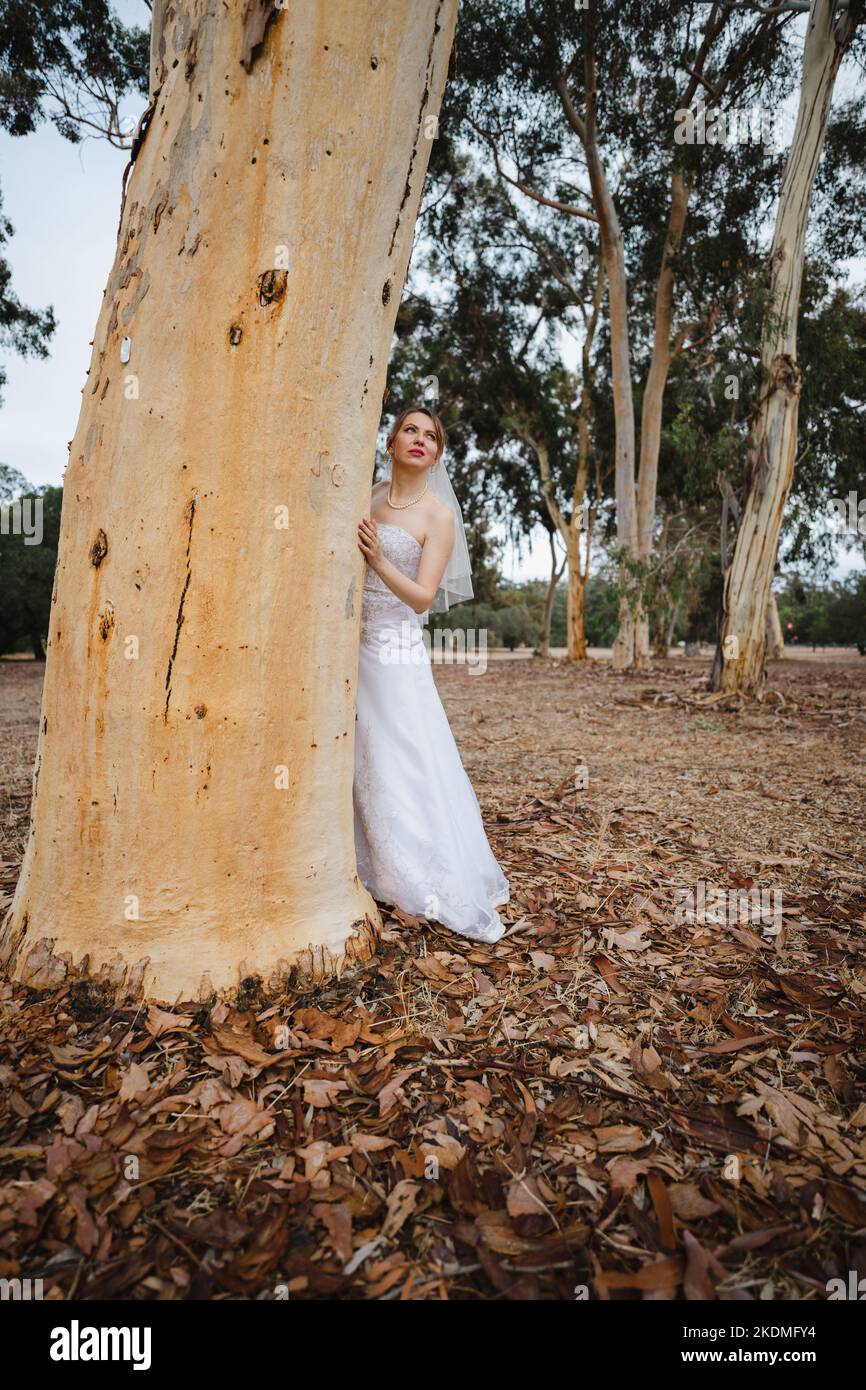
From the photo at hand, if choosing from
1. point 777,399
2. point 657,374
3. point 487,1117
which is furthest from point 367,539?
point 657,374

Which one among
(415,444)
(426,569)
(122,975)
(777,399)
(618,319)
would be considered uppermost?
(618,319)

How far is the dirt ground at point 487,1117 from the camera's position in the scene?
1367mm

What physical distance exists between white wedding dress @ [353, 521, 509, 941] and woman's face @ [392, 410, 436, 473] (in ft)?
1.91

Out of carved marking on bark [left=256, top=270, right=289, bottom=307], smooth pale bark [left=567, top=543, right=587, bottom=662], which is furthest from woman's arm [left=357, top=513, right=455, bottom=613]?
smooth pale bark [left=567, top=543, right=587, bottom=662]

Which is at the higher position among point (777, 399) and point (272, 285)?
point (777, 399)

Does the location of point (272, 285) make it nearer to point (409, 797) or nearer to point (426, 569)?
point (426, 569)

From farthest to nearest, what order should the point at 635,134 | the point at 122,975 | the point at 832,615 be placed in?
the point at 832,615 → the point at 635,134 → the point at 122,975

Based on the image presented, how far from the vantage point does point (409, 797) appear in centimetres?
279

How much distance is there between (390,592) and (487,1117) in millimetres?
1885

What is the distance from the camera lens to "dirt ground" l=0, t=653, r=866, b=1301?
1.37m

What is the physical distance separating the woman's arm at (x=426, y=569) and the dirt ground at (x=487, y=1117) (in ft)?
4.02

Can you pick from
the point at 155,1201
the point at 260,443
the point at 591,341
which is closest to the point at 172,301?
the point at 260,443

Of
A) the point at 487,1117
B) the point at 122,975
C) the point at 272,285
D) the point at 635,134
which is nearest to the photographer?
the point at 487,1117

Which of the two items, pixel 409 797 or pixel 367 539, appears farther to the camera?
pixel 409 797
